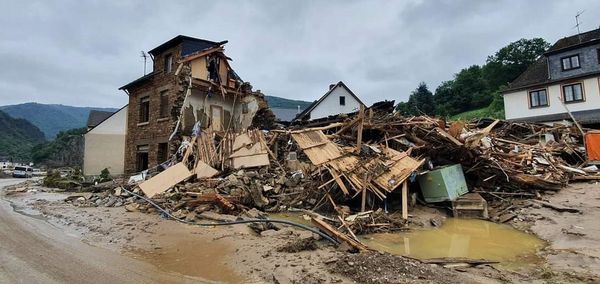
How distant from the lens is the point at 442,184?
10641 millimetres

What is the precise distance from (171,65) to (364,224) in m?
15.7

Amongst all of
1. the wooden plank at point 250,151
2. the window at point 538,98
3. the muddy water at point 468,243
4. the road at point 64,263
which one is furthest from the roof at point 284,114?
the road at point 64,263

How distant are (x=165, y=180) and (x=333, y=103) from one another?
25305 mm

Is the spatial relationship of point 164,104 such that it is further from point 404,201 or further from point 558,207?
point 558,207

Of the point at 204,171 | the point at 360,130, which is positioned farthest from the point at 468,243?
the point at 204,171

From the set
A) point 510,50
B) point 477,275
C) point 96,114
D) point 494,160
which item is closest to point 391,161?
point 494,160

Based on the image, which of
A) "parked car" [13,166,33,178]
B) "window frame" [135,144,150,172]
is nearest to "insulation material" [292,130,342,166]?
"window frame" [135,144,150,172]

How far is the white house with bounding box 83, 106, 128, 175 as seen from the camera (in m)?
28.3

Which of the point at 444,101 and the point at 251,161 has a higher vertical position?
the point at 444,101

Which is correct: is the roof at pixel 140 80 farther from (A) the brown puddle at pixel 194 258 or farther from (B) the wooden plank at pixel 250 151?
(A) the brown puddle at pixel 194 258

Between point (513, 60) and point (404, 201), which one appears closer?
point (404, 201)

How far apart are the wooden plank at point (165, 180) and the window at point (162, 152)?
5476 mm

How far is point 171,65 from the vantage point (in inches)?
762

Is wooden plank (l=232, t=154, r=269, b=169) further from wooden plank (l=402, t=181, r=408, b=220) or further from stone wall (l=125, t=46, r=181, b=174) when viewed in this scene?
wooden plank (l=402, t=181, r=408, b=220)
